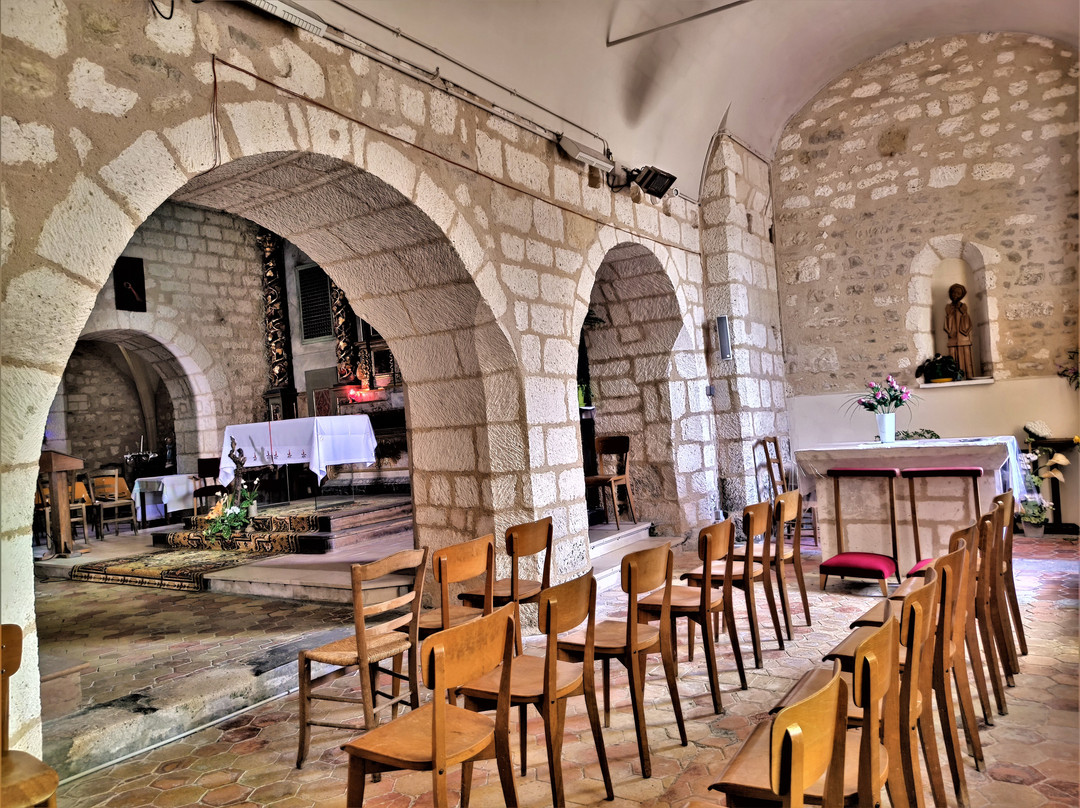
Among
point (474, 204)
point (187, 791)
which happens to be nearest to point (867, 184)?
point (474, 204)

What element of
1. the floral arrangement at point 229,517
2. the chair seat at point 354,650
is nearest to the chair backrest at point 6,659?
the chair seat at point 354,650

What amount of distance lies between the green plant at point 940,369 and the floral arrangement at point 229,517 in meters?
6.71

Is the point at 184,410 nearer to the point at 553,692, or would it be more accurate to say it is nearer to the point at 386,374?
the point at 386,374

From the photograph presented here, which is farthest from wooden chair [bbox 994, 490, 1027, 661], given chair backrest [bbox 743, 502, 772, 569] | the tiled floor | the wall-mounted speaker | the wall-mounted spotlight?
the wall-mounted speaker

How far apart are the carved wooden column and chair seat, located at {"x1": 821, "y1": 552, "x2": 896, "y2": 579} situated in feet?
25.8

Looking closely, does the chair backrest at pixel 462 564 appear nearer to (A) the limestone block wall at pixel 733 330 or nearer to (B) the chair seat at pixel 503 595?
(B) the chair seat at pixel 503 595

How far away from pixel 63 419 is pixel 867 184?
10750 millimetres

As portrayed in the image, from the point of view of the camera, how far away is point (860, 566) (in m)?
4.35

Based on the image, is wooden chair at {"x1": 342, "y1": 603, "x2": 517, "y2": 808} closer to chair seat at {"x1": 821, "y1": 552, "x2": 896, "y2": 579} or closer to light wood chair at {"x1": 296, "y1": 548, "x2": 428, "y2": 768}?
light wood chair at {"x1": 296, "y1": 548, "x2": 428, "y2": 768}

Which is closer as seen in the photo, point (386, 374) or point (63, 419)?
point (386, 374)

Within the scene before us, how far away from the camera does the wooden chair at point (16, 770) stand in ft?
5.41

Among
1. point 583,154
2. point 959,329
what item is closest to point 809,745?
point 583,154

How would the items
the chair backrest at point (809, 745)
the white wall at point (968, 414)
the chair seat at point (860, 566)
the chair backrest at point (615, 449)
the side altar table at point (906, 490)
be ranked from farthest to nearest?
the white wall at point (968, 414) < the chair backrest at point (615, 449) < the side altar table at point (906, 490) < the chair seat at point (860, 566) < the chair backrest at point (809, 745)

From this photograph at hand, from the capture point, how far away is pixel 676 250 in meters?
6.60
